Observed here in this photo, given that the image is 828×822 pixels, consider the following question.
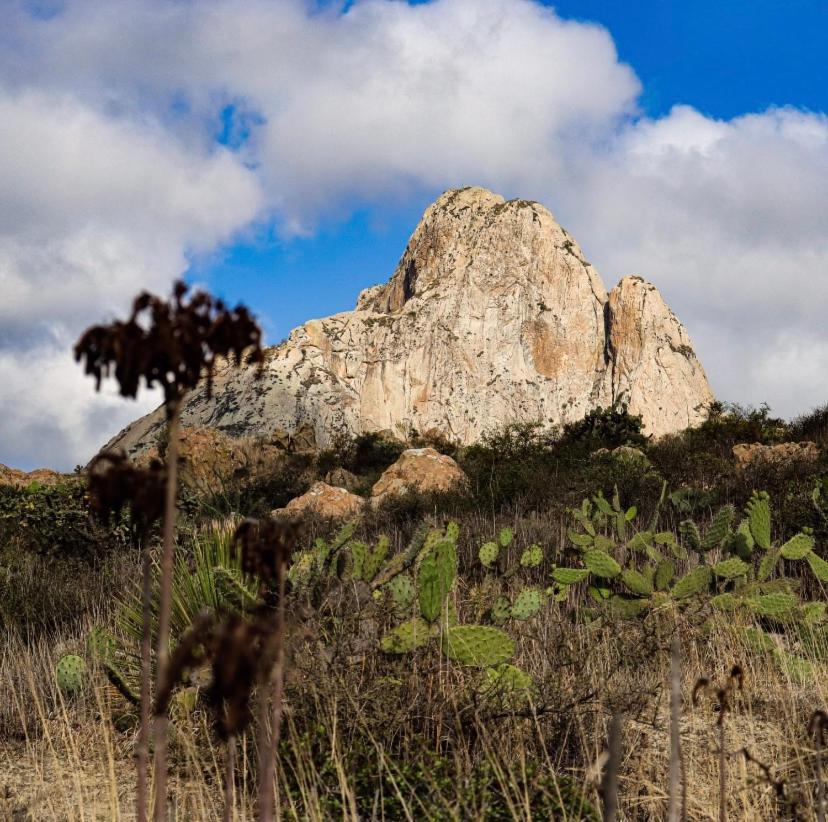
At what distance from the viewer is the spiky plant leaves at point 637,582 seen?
4.54m

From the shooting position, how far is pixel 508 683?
302 centimetres

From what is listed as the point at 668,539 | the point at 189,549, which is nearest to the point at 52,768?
the point at 189,549

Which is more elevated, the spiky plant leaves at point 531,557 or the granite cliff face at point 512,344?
the granite cliff face at point 512,344

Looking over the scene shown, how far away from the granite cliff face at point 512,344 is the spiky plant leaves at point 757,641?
110ft

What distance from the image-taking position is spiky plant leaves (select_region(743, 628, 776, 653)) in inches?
161

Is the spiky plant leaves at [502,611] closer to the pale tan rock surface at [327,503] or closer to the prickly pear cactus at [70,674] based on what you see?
the prickly pear cactus at [70,674]

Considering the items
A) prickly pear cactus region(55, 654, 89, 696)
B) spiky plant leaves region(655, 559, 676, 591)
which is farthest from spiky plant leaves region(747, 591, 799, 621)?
prickly pear cactus region(55, 654, 89, 696)

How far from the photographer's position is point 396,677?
315 cm

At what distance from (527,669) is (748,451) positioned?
978 centimetres

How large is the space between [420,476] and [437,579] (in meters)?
9.76

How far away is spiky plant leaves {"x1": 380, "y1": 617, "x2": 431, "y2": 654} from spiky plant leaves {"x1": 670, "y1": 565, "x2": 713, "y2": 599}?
1934 mm

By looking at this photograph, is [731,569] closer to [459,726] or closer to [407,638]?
[407,638]

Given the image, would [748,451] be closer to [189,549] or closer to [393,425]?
[189,549]

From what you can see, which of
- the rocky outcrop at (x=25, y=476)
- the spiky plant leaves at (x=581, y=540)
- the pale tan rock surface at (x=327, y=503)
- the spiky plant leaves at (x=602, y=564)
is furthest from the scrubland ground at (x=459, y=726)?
the rocky outcrop at (x=25, y=476)
